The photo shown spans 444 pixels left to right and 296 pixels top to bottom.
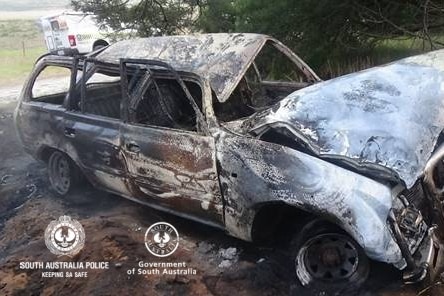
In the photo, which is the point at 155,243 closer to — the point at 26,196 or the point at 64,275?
the point at 64,275

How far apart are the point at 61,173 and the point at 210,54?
2178 millimetres

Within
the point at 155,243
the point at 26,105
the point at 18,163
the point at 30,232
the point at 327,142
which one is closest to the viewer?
the point at 327,142

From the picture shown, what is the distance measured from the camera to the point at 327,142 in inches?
120

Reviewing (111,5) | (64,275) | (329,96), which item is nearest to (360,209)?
(329,96)

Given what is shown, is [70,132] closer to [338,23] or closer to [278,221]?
[278,221]

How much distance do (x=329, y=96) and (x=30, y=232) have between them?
2990mm

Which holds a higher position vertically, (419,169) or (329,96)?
(329,96)

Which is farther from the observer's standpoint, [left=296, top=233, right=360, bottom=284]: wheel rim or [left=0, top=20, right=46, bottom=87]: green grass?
[left=0, top=20, right=46, bottom=87]: green grass

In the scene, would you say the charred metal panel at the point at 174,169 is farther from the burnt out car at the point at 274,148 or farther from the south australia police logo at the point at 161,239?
the south australia police logo at the point at 161,239

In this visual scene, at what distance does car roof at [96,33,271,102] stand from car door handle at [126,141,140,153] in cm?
73

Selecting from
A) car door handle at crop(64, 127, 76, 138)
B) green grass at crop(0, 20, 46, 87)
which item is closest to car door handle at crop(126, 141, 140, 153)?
car door handle at crop(64, 127, 76, 138)

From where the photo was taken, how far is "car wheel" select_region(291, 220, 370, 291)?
9.75ft

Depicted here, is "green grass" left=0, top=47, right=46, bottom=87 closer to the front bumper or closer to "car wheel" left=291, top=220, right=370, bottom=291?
"car wheel" left=291, top=220, right=370, bottom=291

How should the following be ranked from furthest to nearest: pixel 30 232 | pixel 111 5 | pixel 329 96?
pixel 111 5, pixel 30 232, pixel 329 96
